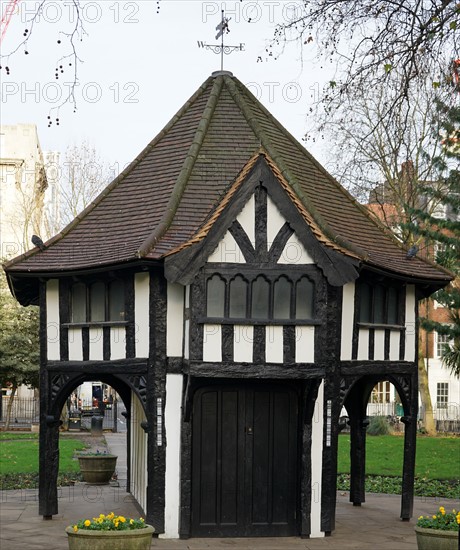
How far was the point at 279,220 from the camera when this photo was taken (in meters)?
18.5

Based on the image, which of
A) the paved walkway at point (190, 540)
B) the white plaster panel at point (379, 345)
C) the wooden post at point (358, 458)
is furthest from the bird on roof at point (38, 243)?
the wooden post at point (358, 458)

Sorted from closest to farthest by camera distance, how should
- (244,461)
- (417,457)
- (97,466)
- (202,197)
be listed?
1. (244,461)
2. (202,197)
3. (97,466)
4. (417,457)

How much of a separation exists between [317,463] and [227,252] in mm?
4064

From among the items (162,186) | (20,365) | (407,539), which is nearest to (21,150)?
(20,365)

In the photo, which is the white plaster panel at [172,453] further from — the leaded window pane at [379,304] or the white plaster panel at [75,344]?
the leaded window pane at [379,304]

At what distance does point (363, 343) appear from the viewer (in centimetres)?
2012

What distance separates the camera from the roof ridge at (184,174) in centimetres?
1867

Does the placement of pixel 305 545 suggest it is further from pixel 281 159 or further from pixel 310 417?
pixel 281 159

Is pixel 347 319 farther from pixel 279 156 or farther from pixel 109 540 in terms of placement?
pixel 109 540

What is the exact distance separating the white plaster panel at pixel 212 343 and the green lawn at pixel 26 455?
12380mm

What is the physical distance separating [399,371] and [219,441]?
4.10 metres

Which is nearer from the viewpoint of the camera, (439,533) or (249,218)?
(439,533)

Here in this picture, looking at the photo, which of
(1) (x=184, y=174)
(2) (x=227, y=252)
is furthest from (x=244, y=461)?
(1) (x=184, y=174)

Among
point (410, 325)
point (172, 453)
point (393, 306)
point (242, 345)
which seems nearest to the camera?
point (242, 345)
